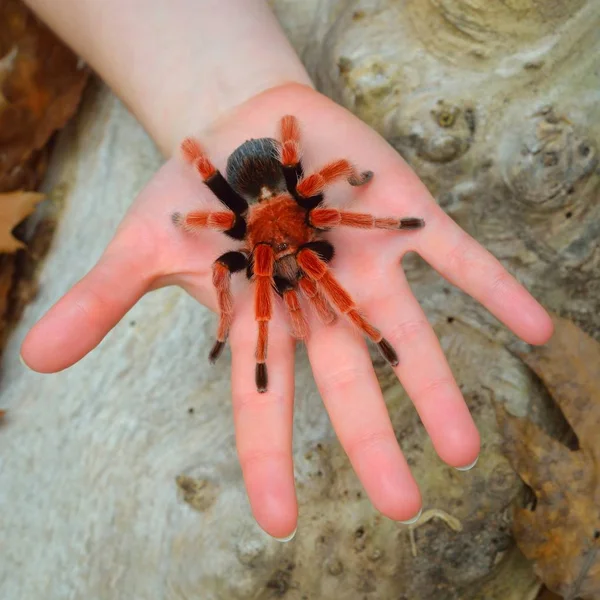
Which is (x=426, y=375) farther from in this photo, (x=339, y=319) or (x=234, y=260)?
(x=234, y=260)

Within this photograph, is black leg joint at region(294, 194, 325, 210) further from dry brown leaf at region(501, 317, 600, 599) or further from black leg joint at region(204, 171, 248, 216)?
dry brown leaf at region(501, 317, 600, 599)

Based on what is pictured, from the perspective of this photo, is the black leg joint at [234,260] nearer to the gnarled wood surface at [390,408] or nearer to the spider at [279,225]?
the spider at [279,225]

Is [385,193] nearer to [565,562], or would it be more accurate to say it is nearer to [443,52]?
[443,52]

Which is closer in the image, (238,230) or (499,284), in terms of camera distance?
(499,284)

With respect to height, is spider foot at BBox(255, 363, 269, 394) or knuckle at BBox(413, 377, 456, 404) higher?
spider foot at BBox(255, 363, 269, 394)

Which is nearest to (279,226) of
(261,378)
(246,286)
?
(246,286)

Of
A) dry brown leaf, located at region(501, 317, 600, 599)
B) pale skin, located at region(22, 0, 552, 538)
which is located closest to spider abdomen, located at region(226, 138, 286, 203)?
pale skin, located at region(22, 0, 552, 538)
